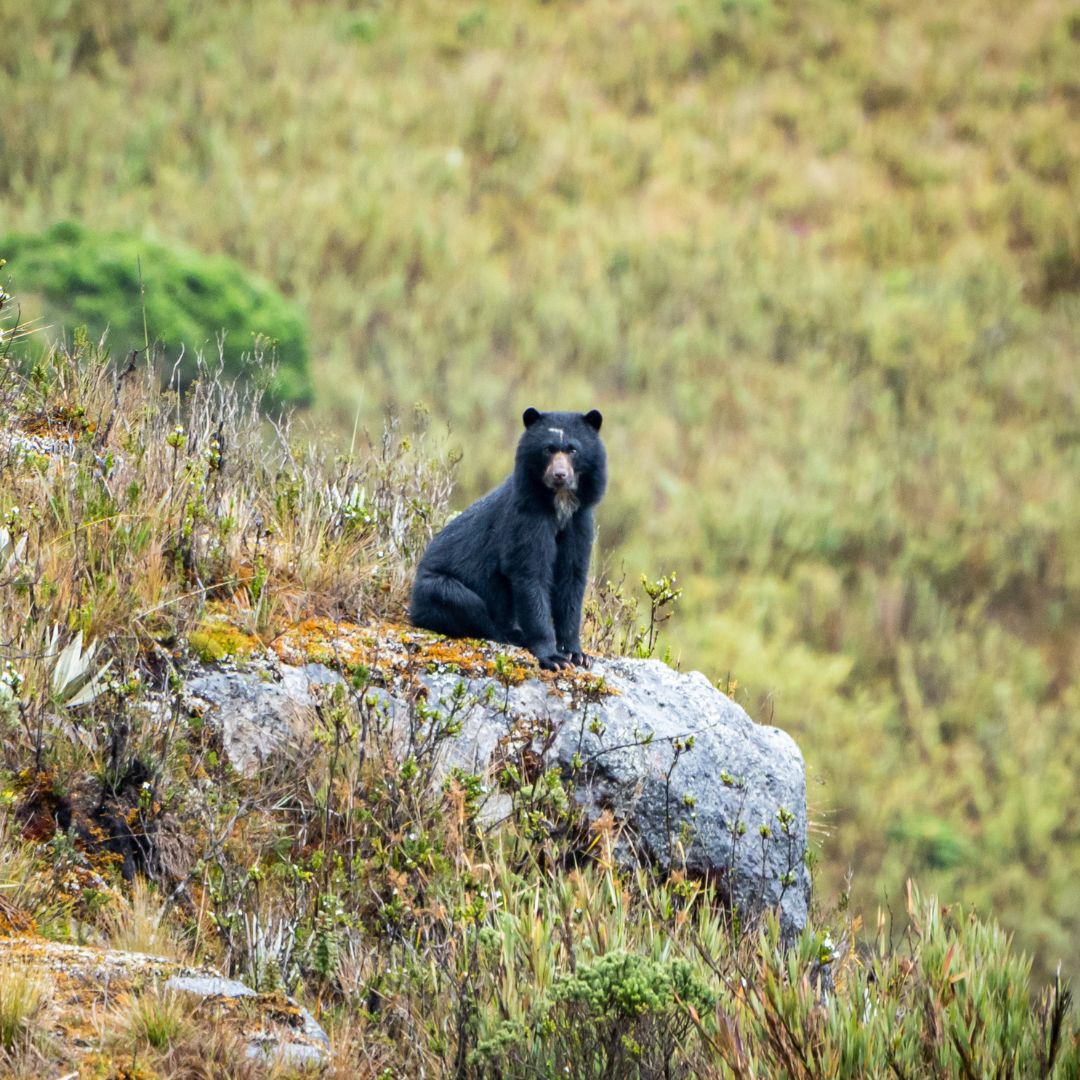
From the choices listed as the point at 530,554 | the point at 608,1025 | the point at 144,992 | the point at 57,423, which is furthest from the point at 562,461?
the point at 144,992

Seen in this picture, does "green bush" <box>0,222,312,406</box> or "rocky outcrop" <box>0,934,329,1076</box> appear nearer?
"rocky outcrop" <box>0,934,329,1076</box>

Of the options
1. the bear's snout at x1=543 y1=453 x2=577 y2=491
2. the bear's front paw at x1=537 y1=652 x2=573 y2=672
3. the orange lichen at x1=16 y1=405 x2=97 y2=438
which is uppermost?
the bear's snout at x1=543 y1=453 x2=577 y2=491

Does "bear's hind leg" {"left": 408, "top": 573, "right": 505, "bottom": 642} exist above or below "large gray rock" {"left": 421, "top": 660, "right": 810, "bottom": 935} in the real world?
above

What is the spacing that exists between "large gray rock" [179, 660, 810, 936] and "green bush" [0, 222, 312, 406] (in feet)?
34.0

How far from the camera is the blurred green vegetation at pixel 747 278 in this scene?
14375 millimetres

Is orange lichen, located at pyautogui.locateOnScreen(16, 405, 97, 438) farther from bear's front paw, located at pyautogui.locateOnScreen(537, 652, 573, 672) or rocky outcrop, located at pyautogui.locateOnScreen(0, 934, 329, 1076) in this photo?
→ rocky outcrop, located at pyautogui.locateOnScreen(0, 934, 329, 1076)

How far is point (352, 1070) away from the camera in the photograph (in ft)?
10.8

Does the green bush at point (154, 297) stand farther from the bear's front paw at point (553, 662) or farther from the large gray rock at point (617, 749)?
the large gray rock at point (617, 749)

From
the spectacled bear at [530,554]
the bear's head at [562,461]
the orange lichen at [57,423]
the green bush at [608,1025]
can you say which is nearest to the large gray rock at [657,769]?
the spectacled bear at [530,554]

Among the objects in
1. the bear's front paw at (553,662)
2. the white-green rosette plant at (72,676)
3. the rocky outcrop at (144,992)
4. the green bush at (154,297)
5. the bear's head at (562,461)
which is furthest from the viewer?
the green bush at (154,297)

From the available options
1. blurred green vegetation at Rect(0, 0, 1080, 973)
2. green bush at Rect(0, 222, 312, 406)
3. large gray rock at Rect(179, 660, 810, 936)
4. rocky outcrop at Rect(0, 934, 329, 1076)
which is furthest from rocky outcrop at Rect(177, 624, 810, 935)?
green bush at Rect(0, 222, 312, 406)

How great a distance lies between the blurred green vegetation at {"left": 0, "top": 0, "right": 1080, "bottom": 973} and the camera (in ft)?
47.2

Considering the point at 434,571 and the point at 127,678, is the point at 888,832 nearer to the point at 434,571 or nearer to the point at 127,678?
the point at 434,571

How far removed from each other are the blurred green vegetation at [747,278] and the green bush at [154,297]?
4.44ft
